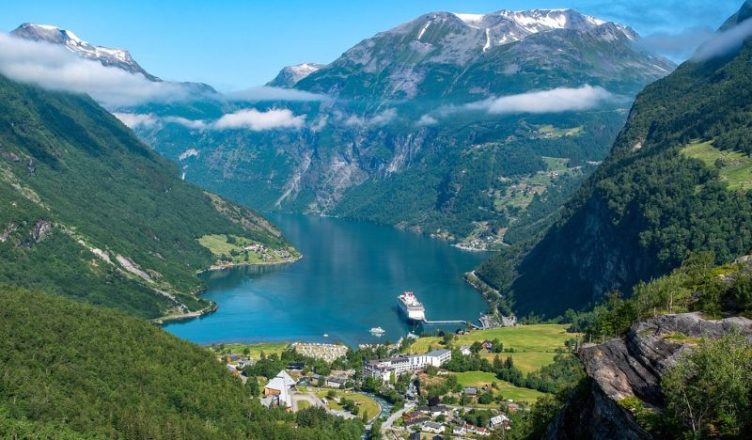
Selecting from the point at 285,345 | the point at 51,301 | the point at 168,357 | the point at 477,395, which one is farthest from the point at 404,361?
the point at 51,301

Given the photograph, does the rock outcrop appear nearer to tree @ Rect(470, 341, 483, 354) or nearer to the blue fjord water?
tree @ Rect(470, 341, 483, 354)

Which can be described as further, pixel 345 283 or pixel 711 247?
pixel 345 283

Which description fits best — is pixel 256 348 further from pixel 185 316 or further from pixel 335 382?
pixel 185 316

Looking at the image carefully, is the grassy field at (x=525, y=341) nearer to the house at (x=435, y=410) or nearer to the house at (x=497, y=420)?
the house at (x=435, y=410)

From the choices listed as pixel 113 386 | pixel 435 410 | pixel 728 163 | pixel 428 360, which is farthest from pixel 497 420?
pixel 728 163

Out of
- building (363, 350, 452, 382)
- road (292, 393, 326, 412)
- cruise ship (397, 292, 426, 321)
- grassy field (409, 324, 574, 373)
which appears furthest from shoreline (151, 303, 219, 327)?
road (292, 393, 326, 412)

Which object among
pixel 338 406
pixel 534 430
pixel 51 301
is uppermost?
pixel 51 301

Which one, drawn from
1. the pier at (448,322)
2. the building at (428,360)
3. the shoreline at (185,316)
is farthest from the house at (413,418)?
the shoreline at (185,316)

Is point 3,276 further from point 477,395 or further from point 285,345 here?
point 477,395
